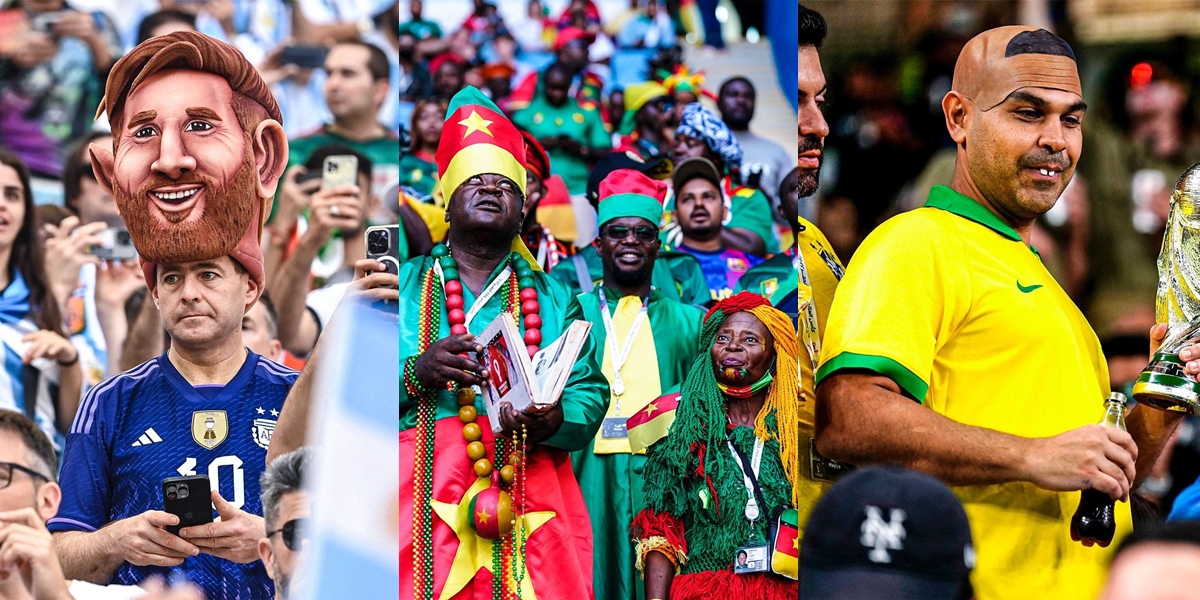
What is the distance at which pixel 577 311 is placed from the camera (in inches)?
175

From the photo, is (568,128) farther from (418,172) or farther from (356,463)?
(356,463)

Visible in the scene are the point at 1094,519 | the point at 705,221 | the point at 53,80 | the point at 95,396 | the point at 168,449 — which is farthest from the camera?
the point at 705,221

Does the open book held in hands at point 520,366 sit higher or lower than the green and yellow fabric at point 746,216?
lower

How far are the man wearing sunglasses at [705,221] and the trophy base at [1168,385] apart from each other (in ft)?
5.12

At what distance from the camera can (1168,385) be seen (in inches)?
141

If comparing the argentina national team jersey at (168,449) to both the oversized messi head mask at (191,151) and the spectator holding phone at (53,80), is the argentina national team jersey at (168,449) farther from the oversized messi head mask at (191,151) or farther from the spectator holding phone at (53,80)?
the spectator holding phone at (53,80)

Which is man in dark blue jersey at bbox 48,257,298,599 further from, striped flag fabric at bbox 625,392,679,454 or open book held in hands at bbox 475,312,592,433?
striped flag fabric at bbox 625,392,679,454

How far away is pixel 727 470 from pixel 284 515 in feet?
4.32

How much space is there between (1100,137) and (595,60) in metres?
2.11

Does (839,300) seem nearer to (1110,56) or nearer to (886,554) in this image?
(1110,56)

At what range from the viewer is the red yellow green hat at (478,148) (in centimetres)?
434

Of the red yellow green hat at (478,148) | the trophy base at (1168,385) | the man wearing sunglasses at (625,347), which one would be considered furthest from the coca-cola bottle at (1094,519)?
the red yellow green hat at (478,148)

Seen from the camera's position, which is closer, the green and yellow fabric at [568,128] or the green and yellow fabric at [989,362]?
Answer: the green and yellow fabric at [989,362]

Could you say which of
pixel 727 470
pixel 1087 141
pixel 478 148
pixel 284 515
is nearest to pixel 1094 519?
pixel 1087 141
